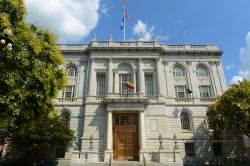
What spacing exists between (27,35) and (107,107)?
38.2 feet

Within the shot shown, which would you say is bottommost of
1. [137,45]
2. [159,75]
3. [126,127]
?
[126,127]

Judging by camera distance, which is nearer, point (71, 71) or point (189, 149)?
point (189, 149)

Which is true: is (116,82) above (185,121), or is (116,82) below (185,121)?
above

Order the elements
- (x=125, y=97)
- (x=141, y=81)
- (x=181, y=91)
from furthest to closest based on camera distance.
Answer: (x=181, y=91) → (x=141, y=81) → (x=125, y=97)

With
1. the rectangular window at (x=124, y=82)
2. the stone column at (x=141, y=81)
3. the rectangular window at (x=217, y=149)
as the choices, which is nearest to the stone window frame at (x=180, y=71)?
the stone column at (x=141, y=81)

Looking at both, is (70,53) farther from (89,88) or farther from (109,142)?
(109,142)

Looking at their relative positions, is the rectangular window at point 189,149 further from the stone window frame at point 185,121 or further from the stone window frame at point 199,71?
the stone window frame at point 199,71

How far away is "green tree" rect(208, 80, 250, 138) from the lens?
64.7 feet

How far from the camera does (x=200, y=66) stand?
28.0 m

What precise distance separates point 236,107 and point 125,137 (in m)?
11.8

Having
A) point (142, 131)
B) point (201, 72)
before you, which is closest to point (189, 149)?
point (142, 131)

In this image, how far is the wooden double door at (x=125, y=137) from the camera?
22.3 meters

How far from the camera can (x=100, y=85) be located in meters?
26.5

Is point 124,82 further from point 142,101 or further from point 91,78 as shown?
point 142,101
